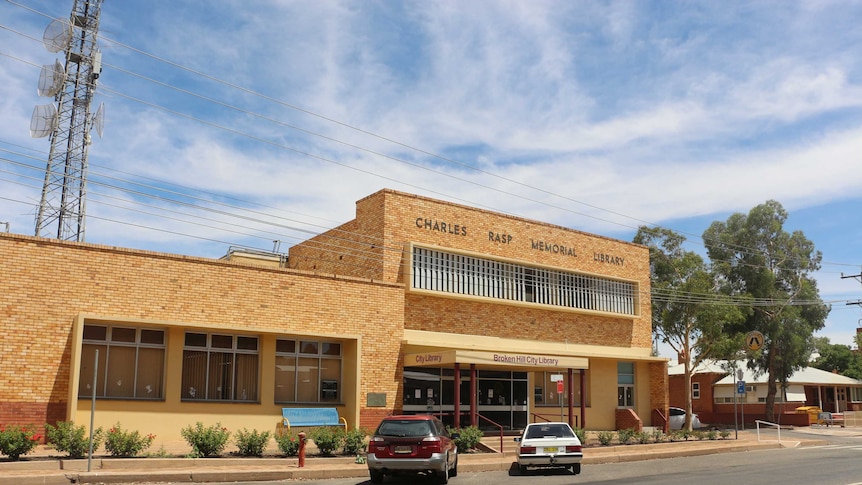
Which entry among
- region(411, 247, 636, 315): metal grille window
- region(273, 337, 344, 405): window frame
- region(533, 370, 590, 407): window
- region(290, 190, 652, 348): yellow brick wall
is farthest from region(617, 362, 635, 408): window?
region(273, 337, 344, 405): window frame

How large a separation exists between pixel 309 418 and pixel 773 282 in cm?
3370

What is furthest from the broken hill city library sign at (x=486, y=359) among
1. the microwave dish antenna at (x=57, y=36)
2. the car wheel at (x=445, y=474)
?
the microwave dish antenna at (x=57, y=36)

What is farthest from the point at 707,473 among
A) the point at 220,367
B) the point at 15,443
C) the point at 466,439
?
the point at 15,443

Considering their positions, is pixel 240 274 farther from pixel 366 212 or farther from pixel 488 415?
pixel 488 415

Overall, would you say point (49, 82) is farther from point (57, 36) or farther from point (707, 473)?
point (707, 473)

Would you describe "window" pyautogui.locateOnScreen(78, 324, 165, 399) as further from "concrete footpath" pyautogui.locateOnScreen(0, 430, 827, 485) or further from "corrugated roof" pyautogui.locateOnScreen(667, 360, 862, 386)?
"corrugated roof" pyautogui.locateOnScreen(667, 360, 862, 386)

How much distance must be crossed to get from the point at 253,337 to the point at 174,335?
102 inches

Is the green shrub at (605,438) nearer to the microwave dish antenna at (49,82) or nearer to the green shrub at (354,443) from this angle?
the green shrub at (354,443)

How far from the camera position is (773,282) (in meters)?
47.9

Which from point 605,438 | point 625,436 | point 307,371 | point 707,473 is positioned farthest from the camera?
point 625,436

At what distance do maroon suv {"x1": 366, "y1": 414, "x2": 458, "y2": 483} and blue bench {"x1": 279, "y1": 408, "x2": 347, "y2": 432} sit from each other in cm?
799

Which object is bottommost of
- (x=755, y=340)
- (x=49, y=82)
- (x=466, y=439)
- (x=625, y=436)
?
(x=625, y=436)

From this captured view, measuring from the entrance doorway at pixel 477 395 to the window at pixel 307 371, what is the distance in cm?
276

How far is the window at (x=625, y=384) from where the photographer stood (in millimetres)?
35500
